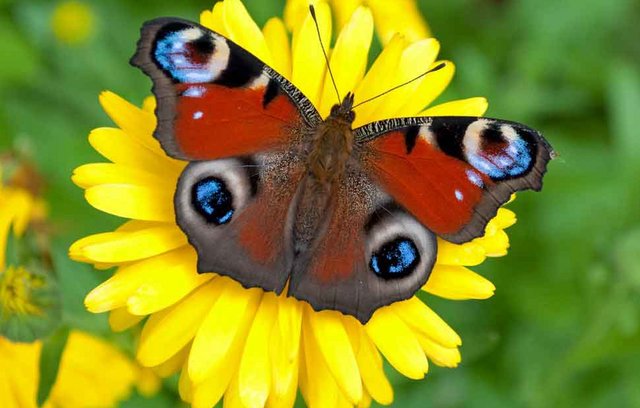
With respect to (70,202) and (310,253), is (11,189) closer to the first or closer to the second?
(70,202)

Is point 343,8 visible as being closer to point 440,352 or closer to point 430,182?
point 430,182

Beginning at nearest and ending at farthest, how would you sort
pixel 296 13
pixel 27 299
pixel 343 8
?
pixel 27 299
pixel 296 13
pixel 343 8

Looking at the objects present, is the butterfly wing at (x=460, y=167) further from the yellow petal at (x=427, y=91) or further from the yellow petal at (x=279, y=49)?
the yellow petal at (x=279, y=49)

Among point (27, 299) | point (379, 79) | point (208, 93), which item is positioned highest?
point (379, 79)

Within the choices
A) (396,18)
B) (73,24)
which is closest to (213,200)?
(396,18)

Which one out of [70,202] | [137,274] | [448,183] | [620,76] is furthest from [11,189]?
[620,76]

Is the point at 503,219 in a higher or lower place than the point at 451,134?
lower
